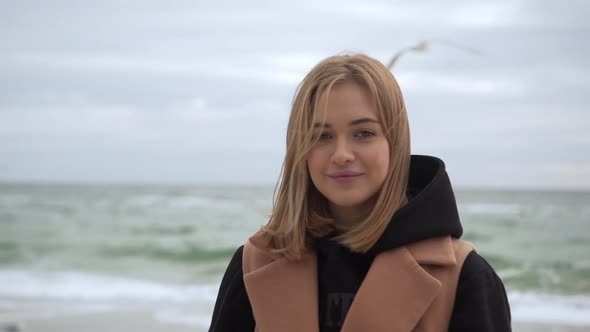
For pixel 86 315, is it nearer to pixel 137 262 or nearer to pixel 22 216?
pixel 137 262

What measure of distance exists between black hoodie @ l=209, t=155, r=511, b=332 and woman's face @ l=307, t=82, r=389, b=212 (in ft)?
0.35

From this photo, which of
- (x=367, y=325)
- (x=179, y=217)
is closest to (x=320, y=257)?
(x=367, y=325)

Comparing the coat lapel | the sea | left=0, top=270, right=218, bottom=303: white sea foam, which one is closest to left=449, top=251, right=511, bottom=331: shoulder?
the coat lapel

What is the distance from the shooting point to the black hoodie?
1536 mm

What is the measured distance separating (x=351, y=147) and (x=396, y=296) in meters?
0.34

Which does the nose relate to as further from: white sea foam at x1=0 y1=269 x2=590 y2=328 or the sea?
white sea foam at x1=0 y1=269 x2=590 y2=328

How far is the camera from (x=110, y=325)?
24.2ft

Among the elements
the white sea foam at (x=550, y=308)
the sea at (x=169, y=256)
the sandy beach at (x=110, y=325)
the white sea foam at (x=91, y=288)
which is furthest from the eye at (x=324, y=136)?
Result: the white sea foam at (x=91, y=288)

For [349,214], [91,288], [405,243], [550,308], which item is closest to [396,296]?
[405,243]

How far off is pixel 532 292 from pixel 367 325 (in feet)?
33.5

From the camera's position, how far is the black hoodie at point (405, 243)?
60.5 inches

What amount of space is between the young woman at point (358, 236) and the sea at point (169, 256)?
0.31 m

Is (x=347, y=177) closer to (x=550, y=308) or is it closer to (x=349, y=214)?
(x=349, y=214)

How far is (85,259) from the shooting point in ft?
48.5
